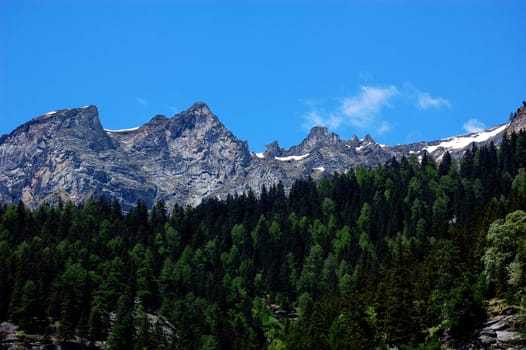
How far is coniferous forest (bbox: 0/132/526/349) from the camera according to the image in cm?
10131

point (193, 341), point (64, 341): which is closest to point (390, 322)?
point (193, 341)

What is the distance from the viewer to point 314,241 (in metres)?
179

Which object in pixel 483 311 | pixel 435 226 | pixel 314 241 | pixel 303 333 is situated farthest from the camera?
pixel 314 241

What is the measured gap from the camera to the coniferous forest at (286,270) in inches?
3989

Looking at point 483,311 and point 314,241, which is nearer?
point 483,311

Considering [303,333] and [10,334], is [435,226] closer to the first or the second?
[303,333]

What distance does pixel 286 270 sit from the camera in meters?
166

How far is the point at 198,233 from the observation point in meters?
185

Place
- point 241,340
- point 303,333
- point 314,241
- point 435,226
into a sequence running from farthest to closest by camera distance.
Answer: point 314,241
point 435,226
point 241,340
point 303,333

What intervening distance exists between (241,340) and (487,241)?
45.7 metres

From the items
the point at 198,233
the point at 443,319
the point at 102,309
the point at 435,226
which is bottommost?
the point at 443,319

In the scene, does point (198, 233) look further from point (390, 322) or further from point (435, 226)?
point (390, 322)

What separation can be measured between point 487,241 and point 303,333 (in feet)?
102

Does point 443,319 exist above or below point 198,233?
below
